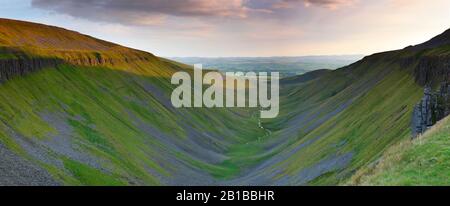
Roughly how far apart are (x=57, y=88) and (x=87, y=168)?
5619cm

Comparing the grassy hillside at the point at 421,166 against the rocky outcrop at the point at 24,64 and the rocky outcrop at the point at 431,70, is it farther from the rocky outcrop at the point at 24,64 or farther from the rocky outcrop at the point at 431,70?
the rocky outcrop at the point at 24,64

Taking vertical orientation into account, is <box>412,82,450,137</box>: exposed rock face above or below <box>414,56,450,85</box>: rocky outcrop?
below

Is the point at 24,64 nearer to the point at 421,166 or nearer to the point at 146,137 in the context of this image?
the point at 146,137

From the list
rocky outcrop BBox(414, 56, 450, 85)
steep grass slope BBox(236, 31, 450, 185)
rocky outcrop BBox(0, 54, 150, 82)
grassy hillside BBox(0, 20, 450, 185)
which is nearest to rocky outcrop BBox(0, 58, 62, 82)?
rocky outcrop BBox(0, 54, 150, 82)

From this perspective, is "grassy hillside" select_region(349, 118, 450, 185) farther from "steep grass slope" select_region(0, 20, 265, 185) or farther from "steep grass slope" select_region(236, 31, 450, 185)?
"steep grass slope" select_region(0, 20, 265, 185)

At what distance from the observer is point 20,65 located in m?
138

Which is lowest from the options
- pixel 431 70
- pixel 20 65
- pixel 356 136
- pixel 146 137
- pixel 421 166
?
pixel 146 137

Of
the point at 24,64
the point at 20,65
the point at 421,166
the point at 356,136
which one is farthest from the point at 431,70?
the point at 24,64

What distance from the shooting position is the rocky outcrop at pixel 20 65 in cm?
12688

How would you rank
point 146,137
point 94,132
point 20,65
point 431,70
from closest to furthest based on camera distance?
point 94,132
point 431,70
point 20,65
point 146,137

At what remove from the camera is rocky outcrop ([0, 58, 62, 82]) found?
126875 mm

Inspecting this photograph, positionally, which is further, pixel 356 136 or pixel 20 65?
pixel 20 65

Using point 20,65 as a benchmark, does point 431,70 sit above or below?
below
